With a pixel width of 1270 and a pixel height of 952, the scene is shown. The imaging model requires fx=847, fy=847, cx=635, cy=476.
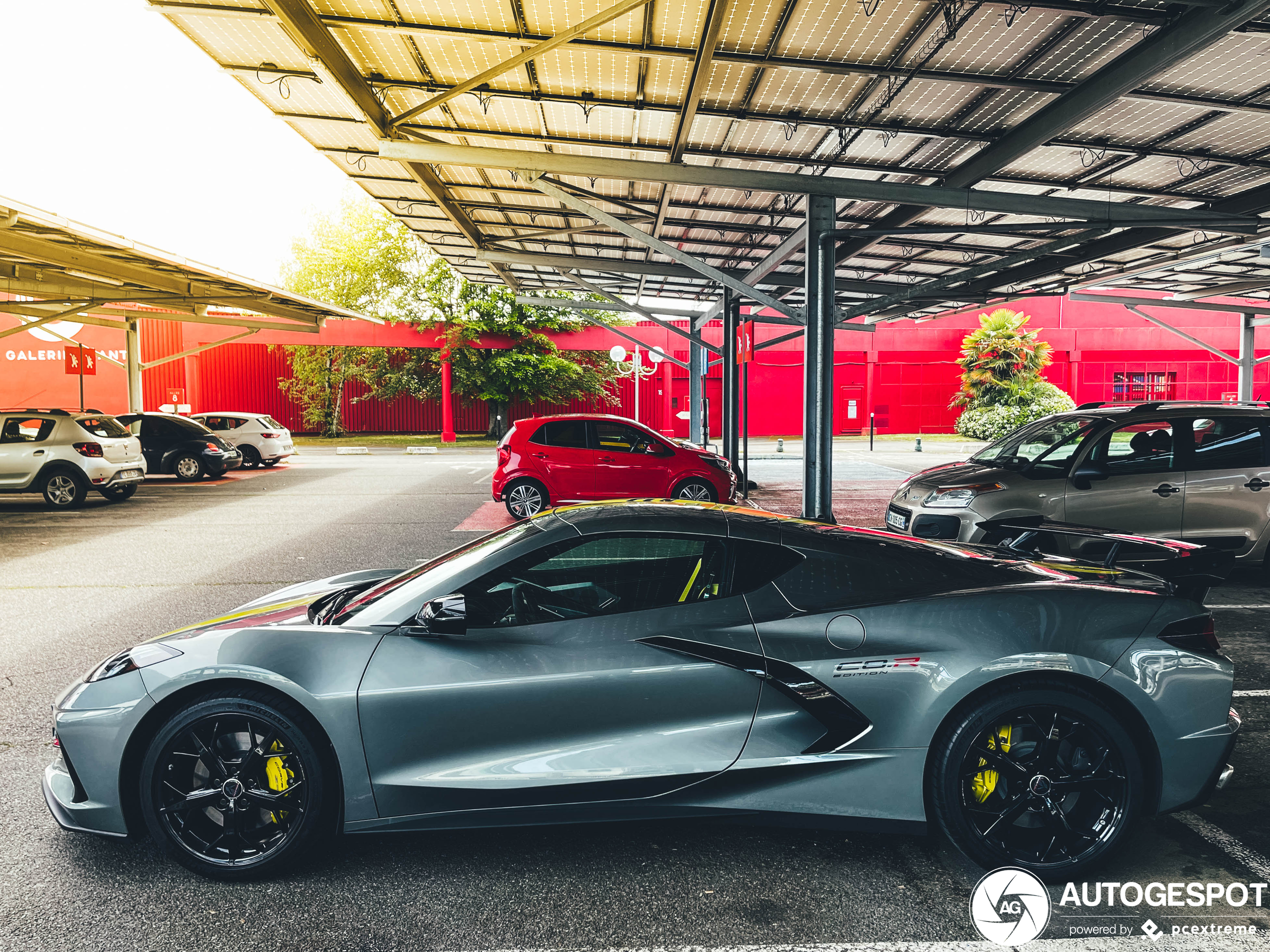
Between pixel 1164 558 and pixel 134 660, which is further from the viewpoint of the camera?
pixel 1164 558

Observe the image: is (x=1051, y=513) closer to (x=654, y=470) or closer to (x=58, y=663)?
(x=654, y=470)

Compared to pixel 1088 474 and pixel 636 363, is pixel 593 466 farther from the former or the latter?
pixel 636 363

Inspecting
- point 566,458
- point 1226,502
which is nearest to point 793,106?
point 1226,502

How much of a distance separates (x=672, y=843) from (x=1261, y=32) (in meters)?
6.59

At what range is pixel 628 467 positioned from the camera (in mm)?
12086

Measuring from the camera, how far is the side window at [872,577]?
3064 millimetres

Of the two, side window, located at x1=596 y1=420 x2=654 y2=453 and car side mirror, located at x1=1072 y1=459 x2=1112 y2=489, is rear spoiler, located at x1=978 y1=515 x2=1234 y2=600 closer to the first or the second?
car side mirror, located at x1=1072 y1=459 x2=1112 y2=489

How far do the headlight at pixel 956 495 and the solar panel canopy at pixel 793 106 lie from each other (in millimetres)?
3057

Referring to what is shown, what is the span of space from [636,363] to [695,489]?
1298 centimetres

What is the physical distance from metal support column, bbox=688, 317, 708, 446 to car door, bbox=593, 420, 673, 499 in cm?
825

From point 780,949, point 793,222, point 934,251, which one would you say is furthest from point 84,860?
point 934,251

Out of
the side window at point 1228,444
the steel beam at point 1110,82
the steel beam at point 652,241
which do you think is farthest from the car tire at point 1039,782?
the steel beam at point 652,241

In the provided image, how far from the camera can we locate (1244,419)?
7770 millimetres
